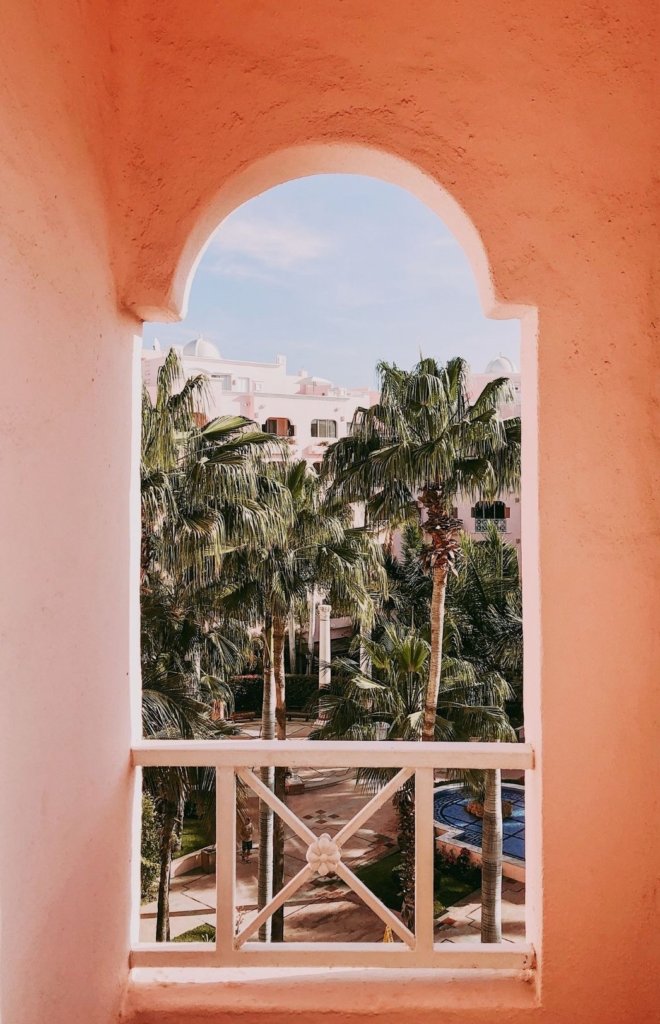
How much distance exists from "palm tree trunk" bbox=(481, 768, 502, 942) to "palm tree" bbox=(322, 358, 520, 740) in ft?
4.08

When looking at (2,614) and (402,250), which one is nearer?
(2,614)

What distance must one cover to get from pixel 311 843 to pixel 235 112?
6.35 ft

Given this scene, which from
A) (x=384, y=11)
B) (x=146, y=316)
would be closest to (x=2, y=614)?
(x=146, y=316)

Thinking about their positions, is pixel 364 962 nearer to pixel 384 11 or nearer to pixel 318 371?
pixel 384 11

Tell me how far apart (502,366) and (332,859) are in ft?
86.9

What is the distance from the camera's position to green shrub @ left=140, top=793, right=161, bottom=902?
11320 millimetres

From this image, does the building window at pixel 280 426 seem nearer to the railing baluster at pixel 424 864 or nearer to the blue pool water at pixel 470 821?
the blue pool water at pixel 470 821

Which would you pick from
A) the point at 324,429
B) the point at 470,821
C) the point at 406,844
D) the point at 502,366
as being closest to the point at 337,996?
the point at 406,844

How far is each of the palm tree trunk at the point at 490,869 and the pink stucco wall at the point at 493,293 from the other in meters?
8.12

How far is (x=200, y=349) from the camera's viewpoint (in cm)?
2695

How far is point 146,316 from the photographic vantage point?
2.00 meters

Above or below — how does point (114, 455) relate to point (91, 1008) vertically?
above

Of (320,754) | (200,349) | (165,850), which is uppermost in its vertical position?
(200,349)

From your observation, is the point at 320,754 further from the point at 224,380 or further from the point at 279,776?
the point at 224,380
